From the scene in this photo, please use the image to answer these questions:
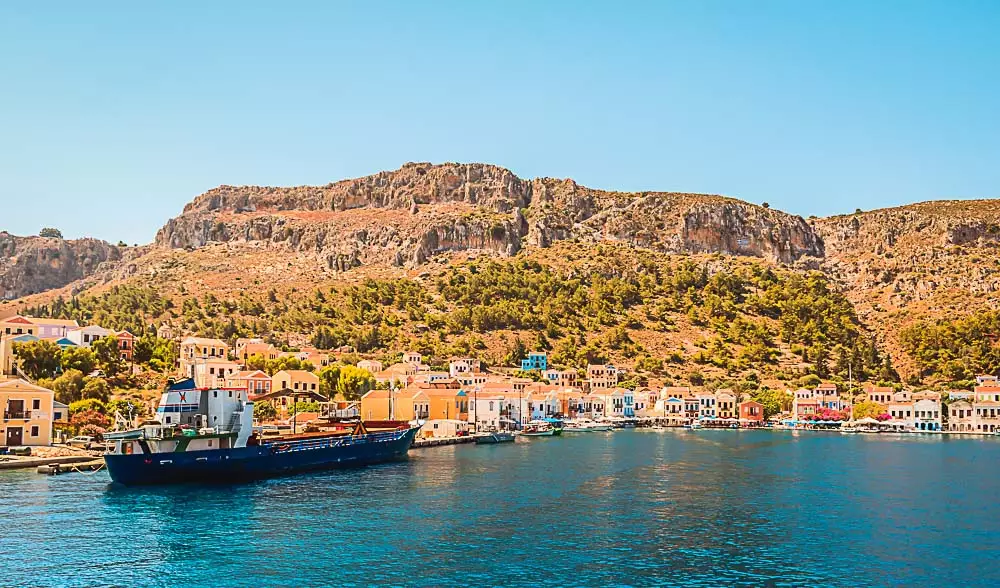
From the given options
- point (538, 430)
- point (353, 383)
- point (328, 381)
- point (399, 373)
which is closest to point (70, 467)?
point (328, 381)

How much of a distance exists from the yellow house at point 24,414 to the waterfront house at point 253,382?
28189mm

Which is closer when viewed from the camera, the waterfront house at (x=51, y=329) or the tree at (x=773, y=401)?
the waterfront house at (x=51, y=329)

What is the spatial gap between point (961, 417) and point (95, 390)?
357 ft

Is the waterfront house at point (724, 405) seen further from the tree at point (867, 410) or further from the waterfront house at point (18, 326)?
the waterfront house at point (18, 326)

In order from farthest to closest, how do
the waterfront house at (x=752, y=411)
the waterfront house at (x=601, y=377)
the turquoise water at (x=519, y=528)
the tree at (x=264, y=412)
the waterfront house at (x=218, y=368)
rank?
the waterfront house at (x=601, y=377), the waterfront house at (x=752, y=411), the waterfront house at (x=218, y=368), the tree at (x=264, y=412), the turquoise water at (x=519, y=528)

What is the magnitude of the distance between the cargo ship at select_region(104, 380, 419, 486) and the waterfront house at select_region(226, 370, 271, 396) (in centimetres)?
2798

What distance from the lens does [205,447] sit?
61969 mm

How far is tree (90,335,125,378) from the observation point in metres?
95.4

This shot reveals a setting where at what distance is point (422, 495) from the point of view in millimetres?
54500

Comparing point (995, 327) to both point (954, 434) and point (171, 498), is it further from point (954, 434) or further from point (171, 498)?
point (171, 498)

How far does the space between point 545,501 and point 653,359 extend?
10387 centimetres

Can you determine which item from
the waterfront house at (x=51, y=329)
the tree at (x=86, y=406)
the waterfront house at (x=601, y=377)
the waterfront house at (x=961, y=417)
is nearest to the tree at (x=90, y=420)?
the tree at (x=86, y=406)

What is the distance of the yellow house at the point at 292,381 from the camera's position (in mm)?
102062

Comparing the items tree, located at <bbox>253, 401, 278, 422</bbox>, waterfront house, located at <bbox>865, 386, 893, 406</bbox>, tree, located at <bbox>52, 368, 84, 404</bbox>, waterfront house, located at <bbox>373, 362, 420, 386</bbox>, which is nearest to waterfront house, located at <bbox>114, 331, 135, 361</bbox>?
tree, located at <bbox>52, 368, 84, 404</bbox>
